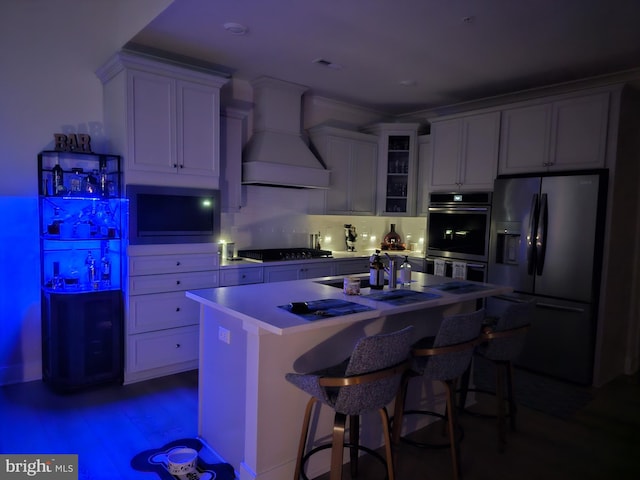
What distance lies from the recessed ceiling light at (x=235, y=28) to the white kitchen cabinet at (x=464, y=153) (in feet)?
8.14

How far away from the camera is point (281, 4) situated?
2799 millimetres

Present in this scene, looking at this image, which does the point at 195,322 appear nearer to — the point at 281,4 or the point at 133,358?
the point at 133,358

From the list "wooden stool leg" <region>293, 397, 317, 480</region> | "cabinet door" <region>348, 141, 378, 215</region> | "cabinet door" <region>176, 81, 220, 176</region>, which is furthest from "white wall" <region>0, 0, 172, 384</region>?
"cabinet door" <region>348, 141, 378, 215</region>

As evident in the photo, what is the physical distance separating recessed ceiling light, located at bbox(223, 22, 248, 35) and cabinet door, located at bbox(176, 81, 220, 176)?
0.61 meters

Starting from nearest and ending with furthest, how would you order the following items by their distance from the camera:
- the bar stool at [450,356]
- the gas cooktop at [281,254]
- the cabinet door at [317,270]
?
the bar stool at [450,356] → the gas cooktop at [281,254] → the cabinet door at [317,270]

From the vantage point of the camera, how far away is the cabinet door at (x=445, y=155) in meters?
4.65

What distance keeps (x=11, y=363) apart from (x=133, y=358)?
3.20 ft

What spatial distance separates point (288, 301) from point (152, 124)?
2.02 m

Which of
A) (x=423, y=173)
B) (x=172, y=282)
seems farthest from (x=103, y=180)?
(x=423, y=173)

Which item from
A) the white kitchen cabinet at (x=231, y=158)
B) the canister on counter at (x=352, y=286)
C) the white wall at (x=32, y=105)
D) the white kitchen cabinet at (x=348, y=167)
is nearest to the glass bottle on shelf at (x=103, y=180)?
the white wall at (x=32, y=105)

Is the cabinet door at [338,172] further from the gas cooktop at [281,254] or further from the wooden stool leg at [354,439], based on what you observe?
the wooden stool leg at [354,439]

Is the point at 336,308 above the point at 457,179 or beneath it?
beneath

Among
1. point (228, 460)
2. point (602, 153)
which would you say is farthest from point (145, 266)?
point (602, 153)

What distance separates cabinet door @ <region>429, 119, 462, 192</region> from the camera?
465 cm
